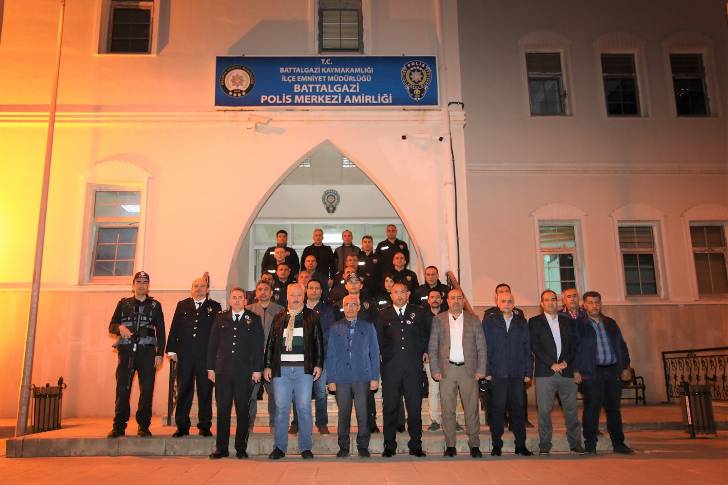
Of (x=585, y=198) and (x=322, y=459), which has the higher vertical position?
(x=585, y=198)

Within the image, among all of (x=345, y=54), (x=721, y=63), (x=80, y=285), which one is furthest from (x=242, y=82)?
(x=721, y=63)

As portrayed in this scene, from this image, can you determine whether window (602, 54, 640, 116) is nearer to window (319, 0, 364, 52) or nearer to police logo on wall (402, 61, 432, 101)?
police logo on wall (402, 61, 432, 101)

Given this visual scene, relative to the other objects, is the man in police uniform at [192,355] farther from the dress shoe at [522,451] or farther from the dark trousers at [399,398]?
the dress shoe at [522,451]

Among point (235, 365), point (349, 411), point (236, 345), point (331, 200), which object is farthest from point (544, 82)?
point (235, 365)

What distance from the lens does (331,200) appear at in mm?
12820

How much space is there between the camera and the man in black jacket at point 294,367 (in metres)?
6.16

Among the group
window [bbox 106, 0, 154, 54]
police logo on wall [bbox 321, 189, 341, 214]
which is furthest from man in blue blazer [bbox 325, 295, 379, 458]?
window [bbox 106, 0, 154, 54]

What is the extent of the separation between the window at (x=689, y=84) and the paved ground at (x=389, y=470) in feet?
27.1

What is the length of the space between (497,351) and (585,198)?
6081 mm

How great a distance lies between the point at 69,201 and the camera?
9953 mm

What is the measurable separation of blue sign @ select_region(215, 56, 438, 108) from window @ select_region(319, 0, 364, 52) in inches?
31.1

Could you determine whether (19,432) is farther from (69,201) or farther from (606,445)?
(606,445)

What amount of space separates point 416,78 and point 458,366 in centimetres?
604

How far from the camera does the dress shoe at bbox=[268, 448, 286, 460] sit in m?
6.09
